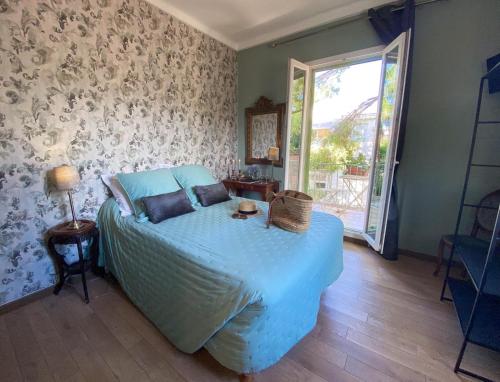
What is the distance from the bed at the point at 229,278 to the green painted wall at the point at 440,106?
1297 millimetres

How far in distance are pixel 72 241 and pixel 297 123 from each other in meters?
2.79

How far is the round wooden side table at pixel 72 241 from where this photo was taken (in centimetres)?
177

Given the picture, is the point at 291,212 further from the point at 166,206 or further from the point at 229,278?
the point at 166,206

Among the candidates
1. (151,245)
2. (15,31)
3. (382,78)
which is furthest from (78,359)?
(382,78)

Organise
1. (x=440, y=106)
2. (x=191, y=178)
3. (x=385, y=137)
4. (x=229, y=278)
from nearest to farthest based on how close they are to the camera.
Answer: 1. (x=229, y=278)
2. (x=440, y=106)
3. (x=385, y=137)
4. (x=191, y=178)

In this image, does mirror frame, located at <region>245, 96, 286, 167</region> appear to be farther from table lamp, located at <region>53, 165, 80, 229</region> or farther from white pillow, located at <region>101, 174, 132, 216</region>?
table lamp, located at <region>53, 165, 80, 229</region>

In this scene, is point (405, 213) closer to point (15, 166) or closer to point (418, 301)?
point (418, 301)

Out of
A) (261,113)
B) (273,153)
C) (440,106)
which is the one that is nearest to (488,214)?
(440,106)

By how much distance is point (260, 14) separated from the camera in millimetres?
2711

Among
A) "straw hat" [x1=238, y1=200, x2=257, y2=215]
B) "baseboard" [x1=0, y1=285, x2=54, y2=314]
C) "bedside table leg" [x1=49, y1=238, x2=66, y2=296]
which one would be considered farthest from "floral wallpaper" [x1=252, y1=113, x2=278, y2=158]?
"baseboard" [x1=0, y1=285, x2=54, y2=314]

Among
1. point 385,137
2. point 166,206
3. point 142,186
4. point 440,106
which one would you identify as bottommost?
point 166,206

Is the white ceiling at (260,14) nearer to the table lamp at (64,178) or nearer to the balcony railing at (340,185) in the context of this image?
the table lamp at (64,178)

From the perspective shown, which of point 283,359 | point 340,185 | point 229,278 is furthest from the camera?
point 340,185

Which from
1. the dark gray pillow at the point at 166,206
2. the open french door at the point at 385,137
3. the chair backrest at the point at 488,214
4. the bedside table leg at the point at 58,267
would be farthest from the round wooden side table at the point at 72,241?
the chair backrest at the point at 488,214
